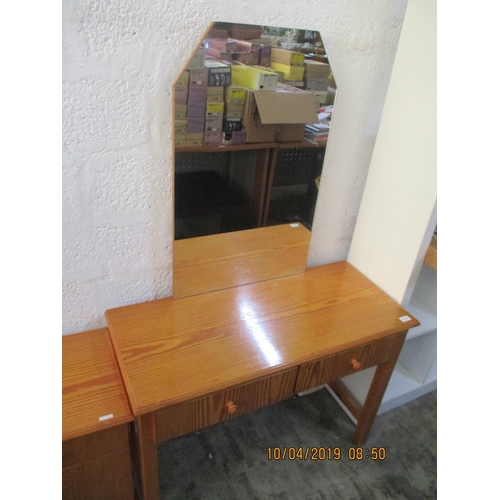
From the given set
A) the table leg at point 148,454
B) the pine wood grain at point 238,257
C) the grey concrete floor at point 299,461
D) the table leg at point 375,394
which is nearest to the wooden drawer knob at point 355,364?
the table leg at point 375,394

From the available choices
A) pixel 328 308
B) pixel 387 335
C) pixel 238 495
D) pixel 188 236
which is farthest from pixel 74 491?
pixel 387 335

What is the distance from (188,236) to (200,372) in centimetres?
43

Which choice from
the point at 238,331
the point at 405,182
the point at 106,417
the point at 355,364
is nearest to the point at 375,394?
the point at 355,364

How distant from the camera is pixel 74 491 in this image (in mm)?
1040

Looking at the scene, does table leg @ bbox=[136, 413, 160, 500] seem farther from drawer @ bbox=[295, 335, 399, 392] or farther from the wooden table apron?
drawer @ bbox=[295, 335, 399, 392]

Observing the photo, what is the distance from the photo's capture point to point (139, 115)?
3.24ft

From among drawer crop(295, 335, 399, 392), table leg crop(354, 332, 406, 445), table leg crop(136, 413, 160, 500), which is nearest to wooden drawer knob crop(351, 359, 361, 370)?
drawer crop(295, 335, 399, 392)

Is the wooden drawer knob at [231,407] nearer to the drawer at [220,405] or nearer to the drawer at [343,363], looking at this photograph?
the drawer at [220,405]

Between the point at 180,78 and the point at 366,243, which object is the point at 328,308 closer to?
the point at 366,243

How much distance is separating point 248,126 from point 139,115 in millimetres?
319

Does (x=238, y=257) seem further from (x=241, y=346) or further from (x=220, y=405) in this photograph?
(x=220, y=405)

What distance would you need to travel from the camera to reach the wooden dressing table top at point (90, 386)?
0.96 metres

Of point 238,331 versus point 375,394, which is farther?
point 375,394

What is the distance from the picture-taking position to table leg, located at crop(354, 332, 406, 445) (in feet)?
4.49
